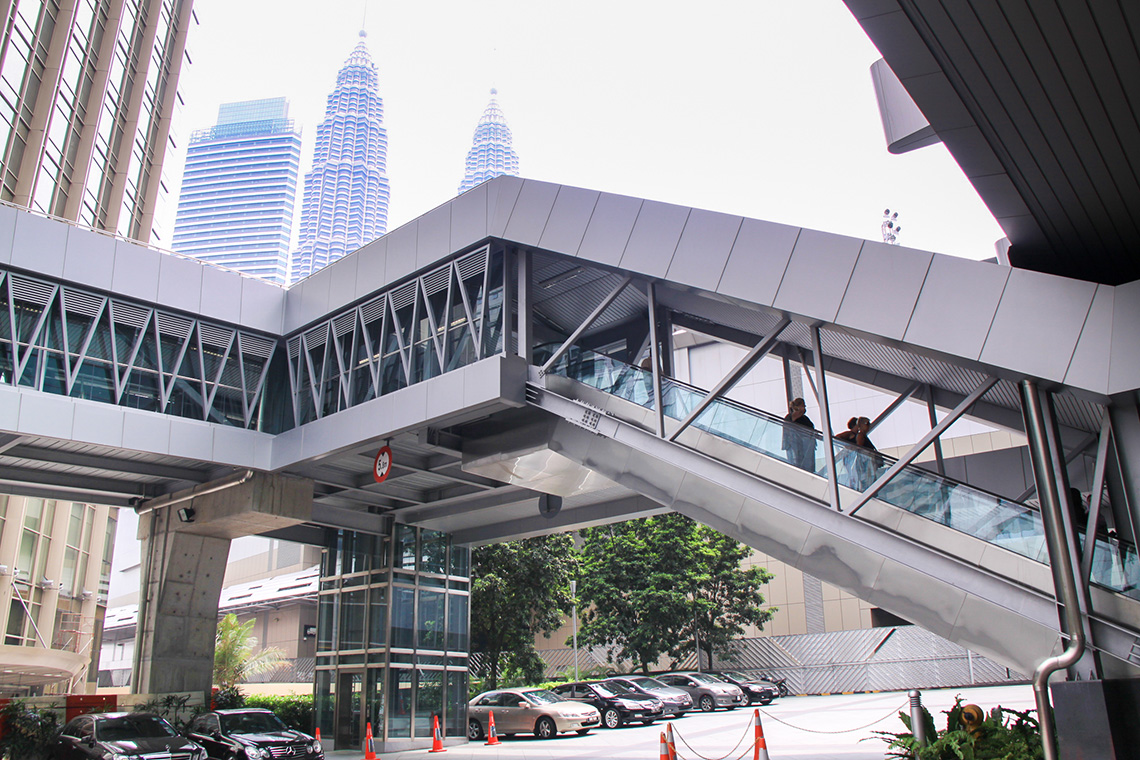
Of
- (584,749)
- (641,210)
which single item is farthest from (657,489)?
(584,749)

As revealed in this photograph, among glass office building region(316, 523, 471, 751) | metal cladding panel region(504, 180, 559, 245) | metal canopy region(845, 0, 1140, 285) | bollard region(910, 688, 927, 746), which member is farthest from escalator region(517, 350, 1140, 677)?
glass office building region(316, 523, 471, 751)

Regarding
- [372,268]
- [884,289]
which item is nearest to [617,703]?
[372,268]

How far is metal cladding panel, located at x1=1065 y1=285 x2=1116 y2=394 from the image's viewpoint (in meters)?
10.1

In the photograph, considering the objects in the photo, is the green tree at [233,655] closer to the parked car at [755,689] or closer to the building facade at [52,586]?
the building facade at [52,586]

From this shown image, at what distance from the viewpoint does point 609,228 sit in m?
15.4

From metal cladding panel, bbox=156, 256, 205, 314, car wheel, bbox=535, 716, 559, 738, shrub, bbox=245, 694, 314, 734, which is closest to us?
metal cladding panel, bbox=156, 256, 205, 314

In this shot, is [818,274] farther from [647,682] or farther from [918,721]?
[647,682]

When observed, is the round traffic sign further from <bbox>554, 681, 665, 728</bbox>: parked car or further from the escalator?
<bbox>554, 681, 665, 728</bbox>: parked car

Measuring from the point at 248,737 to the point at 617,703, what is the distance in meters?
13.1

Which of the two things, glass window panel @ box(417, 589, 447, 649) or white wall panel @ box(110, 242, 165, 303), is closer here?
white wall panel @ box(110, 242, 165, 303)

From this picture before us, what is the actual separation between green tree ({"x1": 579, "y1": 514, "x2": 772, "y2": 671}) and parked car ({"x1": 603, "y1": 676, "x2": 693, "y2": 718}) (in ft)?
24.8

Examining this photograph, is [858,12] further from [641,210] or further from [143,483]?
[143,483]

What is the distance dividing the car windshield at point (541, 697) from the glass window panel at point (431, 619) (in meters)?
3.07

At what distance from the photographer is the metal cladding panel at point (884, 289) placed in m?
11.7
